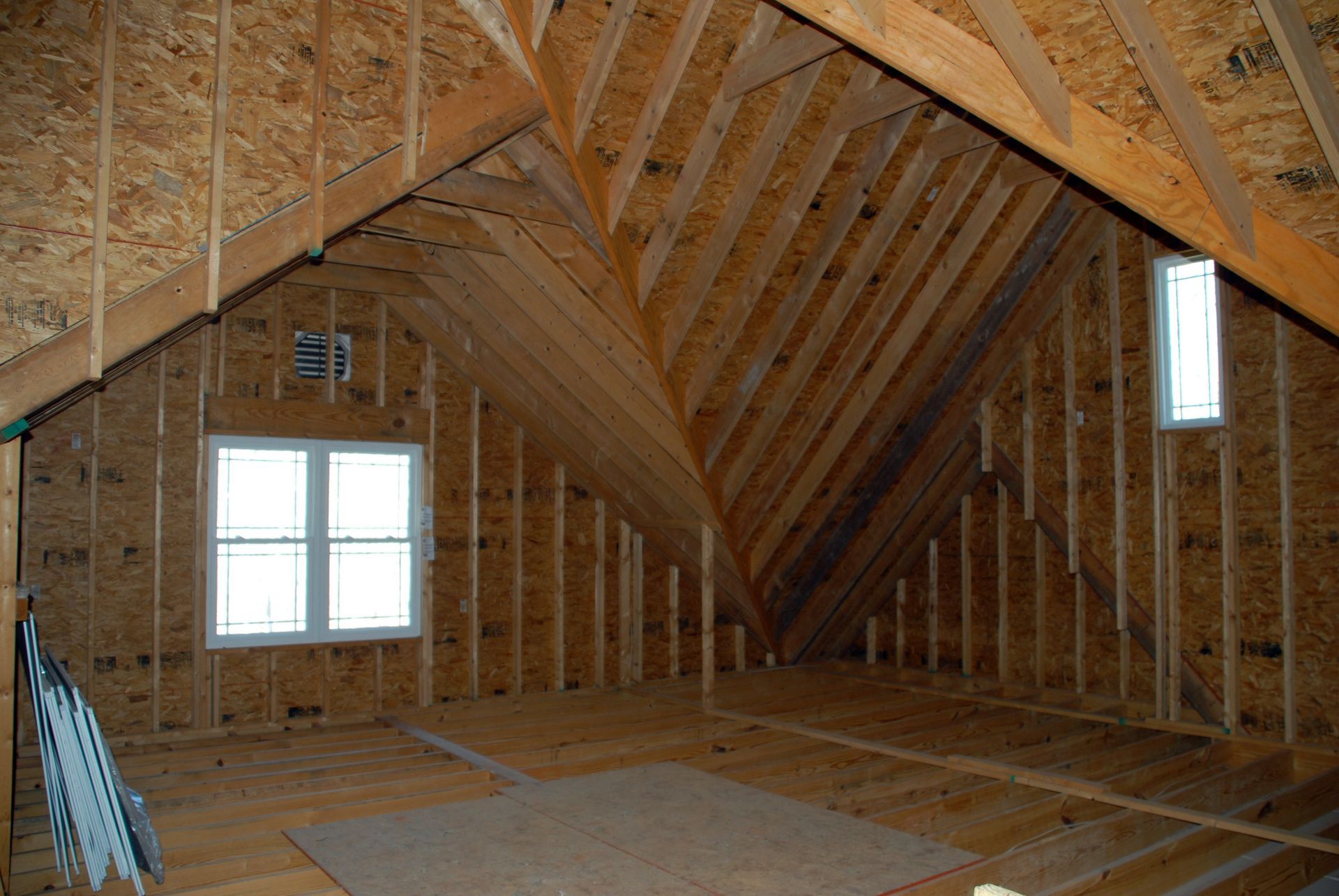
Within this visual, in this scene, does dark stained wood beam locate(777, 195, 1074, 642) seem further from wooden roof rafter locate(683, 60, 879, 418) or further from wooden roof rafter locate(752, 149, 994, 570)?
wooden roof rafter locate(683, 60, 879, 418)

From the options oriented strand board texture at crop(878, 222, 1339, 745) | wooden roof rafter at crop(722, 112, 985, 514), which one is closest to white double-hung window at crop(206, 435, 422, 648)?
wooden roof rafter at crop(722, 112, 985, 514)

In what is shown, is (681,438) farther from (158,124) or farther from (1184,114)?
(1184,114)

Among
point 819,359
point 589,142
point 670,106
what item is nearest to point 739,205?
point 670,106

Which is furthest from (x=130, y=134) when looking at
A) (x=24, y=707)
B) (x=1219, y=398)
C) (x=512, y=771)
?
(x=1219, y=398)

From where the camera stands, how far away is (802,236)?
499 cm

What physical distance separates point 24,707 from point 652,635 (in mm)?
4493

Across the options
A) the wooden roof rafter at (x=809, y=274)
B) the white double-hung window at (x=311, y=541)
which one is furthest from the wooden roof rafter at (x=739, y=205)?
the white double-hung window at (x=311, y=541)

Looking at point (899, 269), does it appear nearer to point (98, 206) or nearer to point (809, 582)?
point (809, 582)

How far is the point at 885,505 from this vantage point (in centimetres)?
739

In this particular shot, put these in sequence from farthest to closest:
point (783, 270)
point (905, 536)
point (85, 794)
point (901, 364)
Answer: point (905, 536) < point (901, 364) < point (783, 270) < point (85, 794)

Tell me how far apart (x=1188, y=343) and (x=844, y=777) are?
3640mm

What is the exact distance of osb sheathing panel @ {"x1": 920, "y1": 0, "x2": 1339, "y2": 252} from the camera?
242 centimetres

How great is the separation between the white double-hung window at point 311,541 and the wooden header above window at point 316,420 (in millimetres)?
71

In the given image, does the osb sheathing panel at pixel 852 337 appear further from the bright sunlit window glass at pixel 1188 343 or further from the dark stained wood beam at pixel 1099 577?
the bright sunlit window glass at pixel 1188 343
